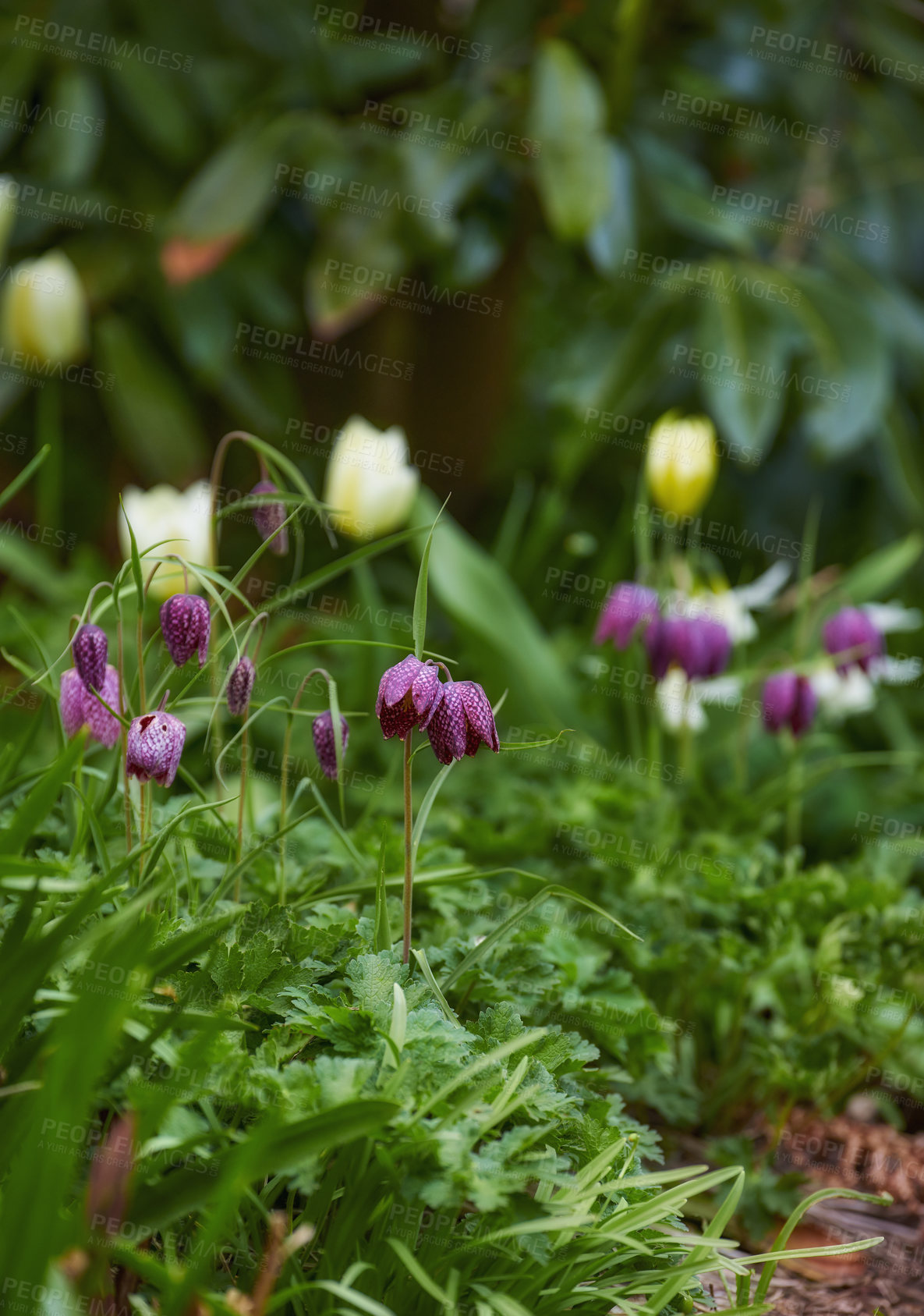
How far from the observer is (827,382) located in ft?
7.20

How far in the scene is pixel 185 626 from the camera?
955 mm

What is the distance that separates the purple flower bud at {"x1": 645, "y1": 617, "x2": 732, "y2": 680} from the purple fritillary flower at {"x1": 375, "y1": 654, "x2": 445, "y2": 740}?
2.63 feet

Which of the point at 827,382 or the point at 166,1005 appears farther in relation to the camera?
the point at 827,382

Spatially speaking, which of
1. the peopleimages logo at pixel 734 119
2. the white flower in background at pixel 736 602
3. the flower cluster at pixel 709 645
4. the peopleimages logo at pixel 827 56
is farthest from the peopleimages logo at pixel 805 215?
the flower cluster at pixel 709 645

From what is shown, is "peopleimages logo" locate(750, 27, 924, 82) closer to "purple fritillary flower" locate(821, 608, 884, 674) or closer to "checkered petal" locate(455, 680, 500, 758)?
"purple fritillary flower" locate(821, 608, 884, 674)

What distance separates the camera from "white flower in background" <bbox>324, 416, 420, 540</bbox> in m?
1.89

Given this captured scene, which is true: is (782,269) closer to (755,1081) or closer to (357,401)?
(357,401)

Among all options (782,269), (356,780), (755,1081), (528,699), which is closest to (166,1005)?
(755,1081)

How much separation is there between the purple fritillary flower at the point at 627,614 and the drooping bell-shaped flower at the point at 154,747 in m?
0.87

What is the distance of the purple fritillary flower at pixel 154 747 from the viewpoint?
91cm

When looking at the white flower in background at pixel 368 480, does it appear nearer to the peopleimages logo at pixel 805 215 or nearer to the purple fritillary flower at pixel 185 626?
the purple fritillary flower at pixel 185 626

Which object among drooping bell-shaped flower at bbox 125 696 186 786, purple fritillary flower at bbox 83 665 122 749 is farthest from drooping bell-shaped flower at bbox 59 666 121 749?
drooping bell-shaped flower at bbox 125 696 186 786

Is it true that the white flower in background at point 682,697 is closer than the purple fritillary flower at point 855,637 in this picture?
No

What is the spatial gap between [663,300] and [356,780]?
3.75ft
